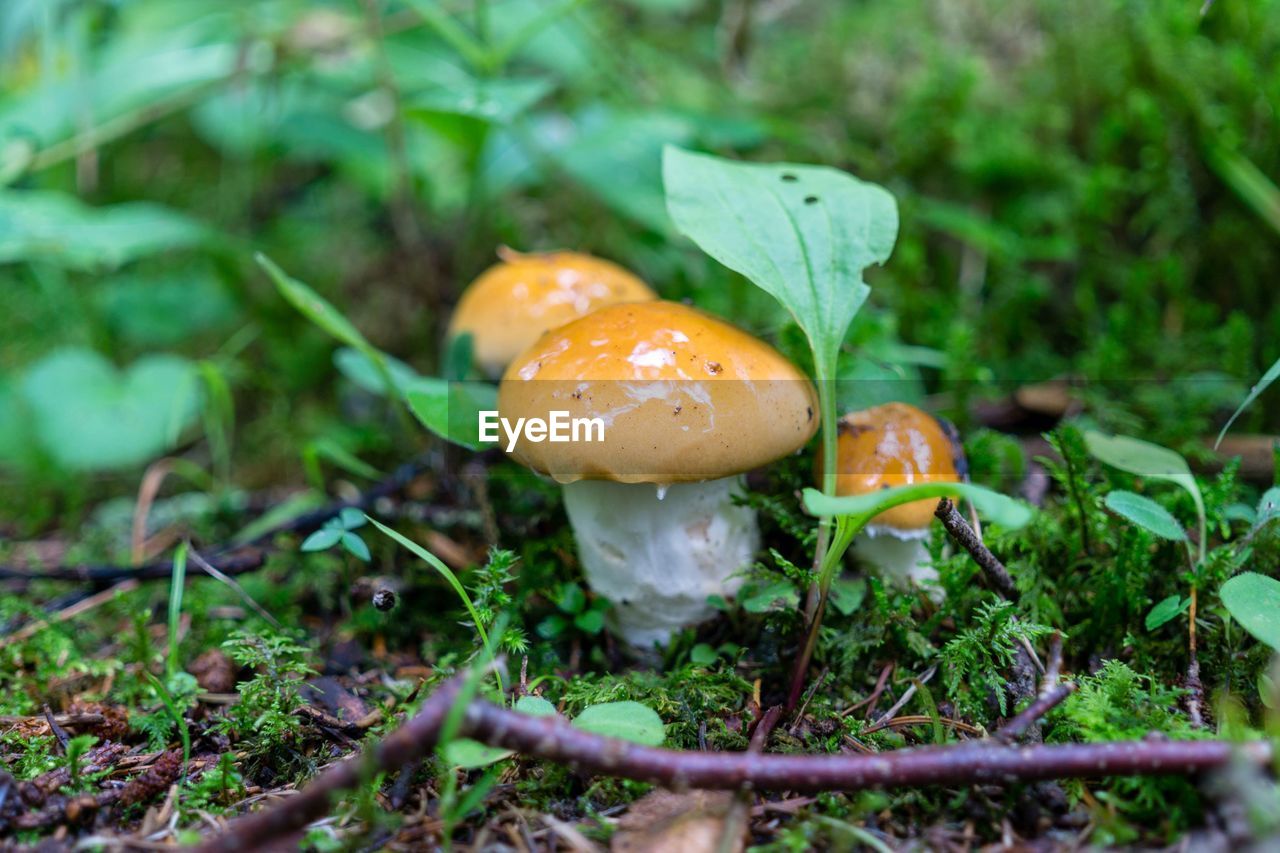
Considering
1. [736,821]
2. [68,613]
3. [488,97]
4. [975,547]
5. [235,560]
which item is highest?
[488,97]

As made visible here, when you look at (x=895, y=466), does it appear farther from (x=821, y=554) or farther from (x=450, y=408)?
(x=450, y=408)

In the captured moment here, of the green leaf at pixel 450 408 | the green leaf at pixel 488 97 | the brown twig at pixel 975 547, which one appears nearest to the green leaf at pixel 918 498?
the brown twig at pixel 975 547

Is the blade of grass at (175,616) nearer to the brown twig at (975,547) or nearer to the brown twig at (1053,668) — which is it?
the brown twig at (975,547)

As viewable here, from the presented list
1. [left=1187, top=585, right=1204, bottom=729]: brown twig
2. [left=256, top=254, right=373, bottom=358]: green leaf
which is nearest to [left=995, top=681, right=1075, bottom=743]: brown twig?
[left=1187, top=585, right=1204, bottom=729]: brown twig

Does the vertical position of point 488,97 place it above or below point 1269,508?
above

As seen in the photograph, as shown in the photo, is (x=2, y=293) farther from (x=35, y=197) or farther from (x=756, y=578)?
(x=756, y=578)

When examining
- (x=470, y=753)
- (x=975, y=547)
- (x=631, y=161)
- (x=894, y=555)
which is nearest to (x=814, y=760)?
(x=470, y=753)
